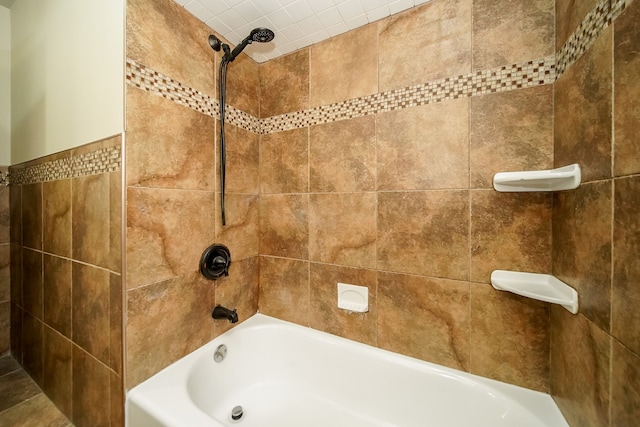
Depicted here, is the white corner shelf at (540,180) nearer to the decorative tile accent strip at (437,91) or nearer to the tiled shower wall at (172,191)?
the decorative tile accent strip at (437,91)

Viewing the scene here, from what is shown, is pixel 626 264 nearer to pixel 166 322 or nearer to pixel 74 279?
pixel 166 322

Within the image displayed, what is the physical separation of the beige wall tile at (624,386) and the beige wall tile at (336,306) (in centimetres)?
76

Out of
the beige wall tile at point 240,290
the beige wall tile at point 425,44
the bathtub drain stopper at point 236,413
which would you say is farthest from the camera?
the beige wall tile at point 240,290

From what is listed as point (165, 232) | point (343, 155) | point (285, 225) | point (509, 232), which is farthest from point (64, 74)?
point (509, 232)

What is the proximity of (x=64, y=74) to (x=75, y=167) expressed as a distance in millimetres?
435

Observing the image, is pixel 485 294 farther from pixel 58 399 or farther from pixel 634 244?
pixel 58 399

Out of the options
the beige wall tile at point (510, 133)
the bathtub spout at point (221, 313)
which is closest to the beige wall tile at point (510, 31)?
the beige wall tile at point (510, 133)

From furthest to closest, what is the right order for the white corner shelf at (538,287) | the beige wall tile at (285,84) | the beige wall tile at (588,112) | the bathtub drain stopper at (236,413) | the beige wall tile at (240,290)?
the beige wall tile at (285,84) → the beige wall tile at (240,290) → the bathtub drain stopper at (236,413) → the white corner shelf at (538,287) → the beige wall tile at (588,112)

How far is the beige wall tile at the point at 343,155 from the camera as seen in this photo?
1.17m

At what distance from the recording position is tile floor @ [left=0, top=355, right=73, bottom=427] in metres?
1.04

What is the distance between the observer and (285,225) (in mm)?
1426

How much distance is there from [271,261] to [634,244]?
1439mm

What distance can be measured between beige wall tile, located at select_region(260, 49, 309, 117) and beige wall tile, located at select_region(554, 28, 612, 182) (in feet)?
3.66

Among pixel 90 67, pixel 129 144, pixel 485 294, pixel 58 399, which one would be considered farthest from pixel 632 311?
pixel 58 399
